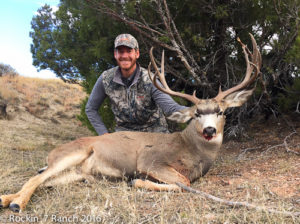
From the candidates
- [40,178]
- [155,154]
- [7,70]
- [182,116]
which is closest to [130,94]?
[182,116]

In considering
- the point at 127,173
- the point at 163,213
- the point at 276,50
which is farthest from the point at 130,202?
the point at 276,50

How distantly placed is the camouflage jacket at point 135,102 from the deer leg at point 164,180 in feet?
4.99

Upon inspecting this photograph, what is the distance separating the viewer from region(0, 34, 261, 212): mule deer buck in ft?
12.6

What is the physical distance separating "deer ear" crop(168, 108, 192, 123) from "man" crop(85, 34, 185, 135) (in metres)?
0.48

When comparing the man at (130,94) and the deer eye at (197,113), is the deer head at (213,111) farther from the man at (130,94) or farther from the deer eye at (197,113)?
the man at (130,94)

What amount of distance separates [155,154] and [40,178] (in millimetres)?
1396

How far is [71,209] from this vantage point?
3.13m

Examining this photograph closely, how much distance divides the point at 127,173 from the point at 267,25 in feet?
13.6

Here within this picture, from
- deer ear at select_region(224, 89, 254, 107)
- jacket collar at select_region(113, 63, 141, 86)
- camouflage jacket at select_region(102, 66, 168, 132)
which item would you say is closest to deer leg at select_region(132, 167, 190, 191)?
deer ear at select_region(224, 89, 254, 107)

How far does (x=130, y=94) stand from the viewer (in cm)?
520

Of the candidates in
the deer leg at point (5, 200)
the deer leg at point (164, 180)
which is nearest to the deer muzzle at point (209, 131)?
the deer leg at point (164, 180)

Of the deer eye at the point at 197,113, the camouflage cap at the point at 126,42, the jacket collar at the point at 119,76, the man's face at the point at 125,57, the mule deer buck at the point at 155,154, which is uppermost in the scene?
the camouflage cap at the point at 126,42

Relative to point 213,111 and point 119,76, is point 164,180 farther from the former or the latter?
point 119,76

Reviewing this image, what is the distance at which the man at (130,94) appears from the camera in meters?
5.07
